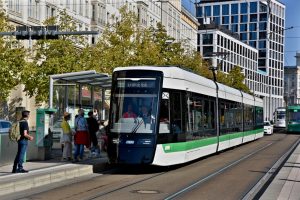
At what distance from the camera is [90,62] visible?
38156 mm

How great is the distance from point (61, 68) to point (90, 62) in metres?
2.19

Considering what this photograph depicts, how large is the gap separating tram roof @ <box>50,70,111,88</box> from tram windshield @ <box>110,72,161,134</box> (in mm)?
2461

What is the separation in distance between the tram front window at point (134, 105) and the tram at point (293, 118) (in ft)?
139

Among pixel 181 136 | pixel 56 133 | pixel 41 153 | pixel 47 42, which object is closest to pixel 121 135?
pixel 181 136

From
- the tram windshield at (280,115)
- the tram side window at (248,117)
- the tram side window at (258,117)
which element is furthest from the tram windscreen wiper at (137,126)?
the tram windshield at (280,115)

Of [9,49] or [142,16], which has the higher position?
[142,16]

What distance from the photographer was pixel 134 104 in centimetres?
1691

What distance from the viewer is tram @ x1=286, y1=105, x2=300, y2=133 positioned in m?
57.1

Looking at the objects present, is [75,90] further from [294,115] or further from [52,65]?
[294,115]

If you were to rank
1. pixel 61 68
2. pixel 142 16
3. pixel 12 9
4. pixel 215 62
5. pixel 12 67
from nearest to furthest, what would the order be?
pixel 12 67
pixel 61 68
pixel 12 9
pixel 142 16
pixel 215 62

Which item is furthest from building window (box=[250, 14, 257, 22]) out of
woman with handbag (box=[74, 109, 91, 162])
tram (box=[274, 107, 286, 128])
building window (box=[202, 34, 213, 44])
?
woman with handbag (box=[74, 109, 91, 162])

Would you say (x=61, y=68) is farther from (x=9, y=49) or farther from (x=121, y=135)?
(x=121, y=135)

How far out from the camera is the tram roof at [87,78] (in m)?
19.6

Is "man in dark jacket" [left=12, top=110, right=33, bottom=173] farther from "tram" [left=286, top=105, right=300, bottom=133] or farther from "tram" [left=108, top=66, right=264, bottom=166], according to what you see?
"tram" [left=286, top=105, right=300, bottom=133]
